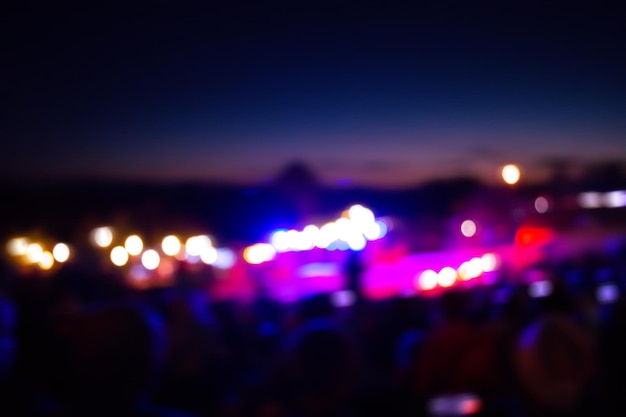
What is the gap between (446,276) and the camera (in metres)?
9.66

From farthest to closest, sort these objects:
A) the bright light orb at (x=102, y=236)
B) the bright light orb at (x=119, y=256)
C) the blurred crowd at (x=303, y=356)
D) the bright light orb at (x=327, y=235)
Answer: the bright light orb at (x=119, y=256)
the bright light orb at (x=327, y=235)
the bright light orb at (x=102, y=236)
the blurred crowd at (x=303, y=356)

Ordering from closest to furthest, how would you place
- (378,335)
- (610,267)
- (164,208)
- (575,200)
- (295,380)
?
1. (295,380)
2. (378,335)
3. (164,208)
4. (575,200)
5. (610,267)

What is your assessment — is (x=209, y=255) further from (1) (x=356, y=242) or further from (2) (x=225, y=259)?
(1) (x=356, y=242)

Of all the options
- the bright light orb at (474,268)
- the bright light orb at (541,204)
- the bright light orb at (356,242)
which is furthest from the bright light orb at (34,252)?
the bright light orb at (474,268)

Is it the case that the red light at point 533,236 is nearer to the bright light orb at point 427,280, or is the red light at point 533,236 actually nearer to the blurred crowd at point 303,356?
the bright light orb at point 427,280

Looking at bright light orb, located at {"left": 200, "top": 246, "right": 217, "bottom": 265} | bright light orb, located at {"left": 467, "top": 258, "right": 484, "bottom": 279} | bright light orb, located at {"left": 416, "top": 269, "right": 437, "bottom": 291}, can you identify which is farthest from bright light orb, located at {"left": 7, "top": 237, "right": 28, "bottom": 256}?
bright light orb, located at {"left": 467, "top": 258, "right": 484, "bottom": 279}

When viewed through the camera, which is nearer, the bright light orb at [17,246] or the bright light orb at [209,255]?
the bright light orb at [17,246]

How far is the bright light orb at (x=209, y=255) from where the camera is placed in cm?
629

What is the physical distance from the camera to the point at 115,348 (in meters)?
2.02

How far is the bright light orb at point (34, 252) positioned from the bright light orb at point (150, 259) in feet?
8.30

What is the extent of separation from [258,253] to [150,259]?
4.04 ft

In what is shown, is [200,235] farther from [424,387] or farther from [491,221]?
[491,221]

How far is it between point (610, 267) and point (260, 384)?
572 centimetres

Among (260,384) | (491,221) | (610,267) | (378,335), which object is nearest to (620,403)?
(378,335)
